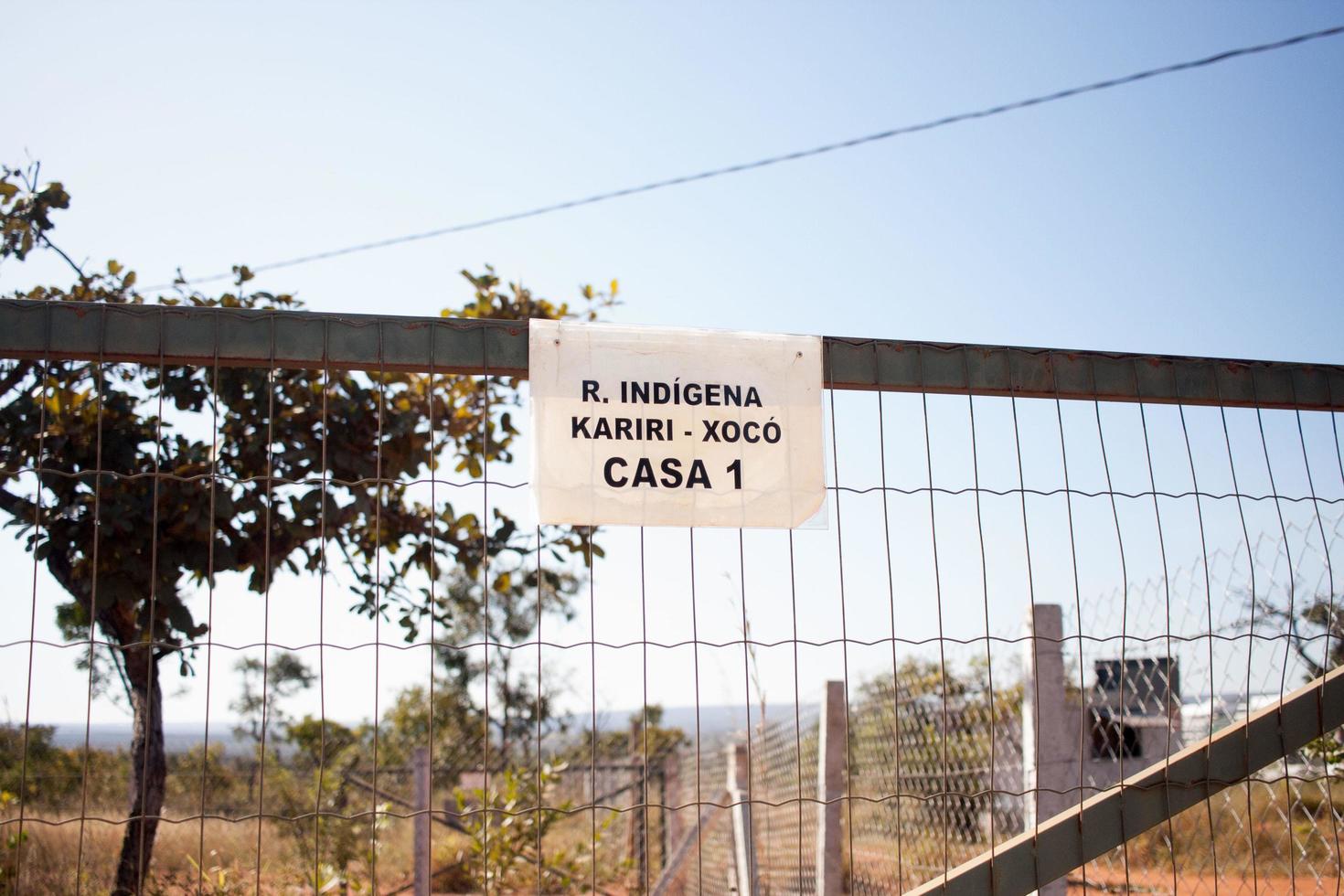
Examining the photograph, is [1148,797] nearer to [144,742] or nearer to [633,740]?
[144,742]

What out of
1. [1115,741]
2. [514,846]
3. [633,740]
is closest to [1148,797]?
[514,846]

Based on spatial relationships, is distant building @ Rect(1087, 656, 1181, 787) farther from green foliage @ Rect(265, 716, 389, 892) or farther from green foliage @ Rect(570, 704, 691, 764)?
green foliage @ Rect(570, 704, 691, 764)

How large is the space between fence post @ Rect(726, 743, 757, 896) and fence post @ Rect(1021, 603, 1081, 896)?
31.9 inches

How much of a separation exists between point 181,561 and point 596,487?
2173 mm

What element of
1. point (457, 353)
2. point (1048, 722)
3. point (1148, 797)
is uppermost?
point (457, 353)

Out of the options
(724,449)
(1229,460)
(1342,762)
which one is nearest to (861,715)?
(1342,762)

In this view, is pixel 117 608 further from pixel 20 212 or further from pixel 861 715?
pixel 861 715

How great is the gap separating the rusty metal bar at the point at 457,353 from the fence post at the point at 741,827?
3.41 ft

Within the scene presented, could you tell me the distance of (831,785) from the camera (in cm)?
376

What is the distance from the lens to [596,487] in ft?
7.63

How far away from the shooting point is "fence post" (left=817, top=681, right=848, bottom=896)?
3555 millimetres

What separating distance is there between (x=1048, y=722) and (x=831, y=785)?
104cm

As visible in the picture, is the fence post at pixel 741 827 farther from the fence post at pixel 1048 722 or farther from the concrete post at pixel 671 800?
the concrete post at pixel 671 800

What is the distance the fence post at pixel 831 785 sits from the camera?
3.55m
